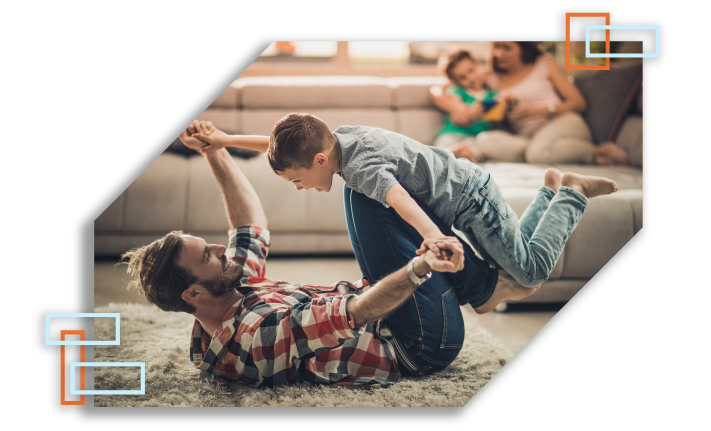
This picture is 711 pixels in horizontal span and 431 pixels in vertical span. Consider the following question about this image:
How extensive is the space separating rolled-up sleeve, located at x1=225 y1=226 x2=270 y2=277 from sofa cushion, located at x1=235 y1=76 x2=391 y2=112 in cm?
109

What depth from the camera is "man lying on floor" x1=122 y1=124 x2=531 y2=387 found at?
44.8 inches

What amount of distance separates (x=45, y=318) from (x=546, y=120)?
1.88 meters

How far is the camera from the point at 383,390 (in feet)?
3.93

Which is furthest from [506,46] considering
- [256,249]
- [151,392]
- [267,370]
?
[151,392]

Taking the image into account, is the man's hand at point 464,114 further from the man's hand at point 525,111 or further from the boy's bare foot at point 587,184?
the boy's bare foot at point 587,184

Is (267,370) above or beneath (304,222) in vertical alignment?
beneath

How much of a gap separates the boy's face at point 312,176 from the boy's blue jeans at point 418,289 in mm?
82

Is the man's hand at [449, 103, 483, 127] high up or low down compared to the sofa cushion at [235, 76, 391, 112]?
down

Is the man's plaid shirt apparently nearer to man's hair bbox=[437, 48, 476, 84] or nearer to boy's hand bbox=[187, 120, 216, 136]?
boy's hand bbox=[187, 120, 216, 136]

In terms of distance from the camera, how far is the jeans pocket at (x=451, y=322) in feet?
3.96

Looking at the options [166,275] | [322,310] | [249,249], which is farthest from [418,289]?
[166,275]

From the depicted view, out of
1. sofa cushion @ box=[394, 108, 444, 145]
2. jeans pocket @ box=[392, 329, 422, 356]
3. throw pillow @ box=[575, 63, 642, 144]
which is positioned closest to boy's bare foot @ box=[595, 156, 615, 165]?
throw pillow @ box=[575, 63, 642, 144]

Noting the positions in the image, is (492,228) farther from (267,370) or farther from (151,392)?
(151,392)

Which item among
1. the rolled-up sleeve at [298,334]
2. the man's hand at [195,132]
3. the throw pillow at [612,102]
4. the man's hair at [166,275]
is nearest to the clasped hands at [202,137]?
the man's hand at [195,132]
